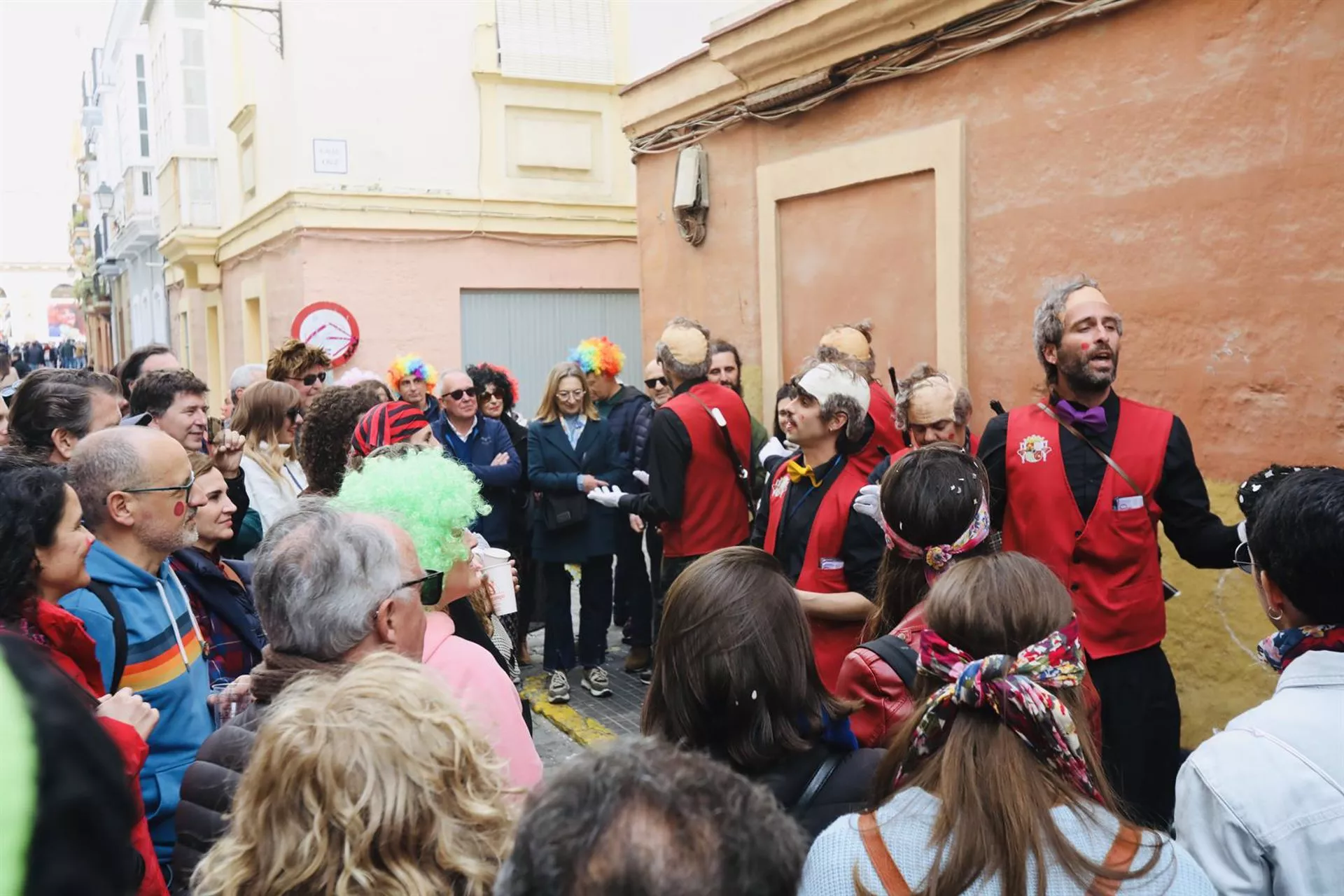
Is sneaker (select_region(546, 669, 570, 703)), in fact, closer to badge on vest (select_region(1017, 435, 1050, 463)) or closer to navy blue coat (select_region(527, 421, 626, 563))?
navy blue coat (select_region(527, 421, 626, 563))

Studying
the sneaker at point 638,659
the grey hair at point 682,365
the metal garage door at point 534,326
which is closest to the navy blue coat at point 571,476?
the sneaker at point 638,659

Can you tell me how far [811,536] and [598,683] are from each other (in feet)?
10.4

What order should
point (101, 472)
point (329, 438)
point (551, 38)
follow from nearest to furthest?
point (101, 472)
point (329, 438)
point (551, 38)

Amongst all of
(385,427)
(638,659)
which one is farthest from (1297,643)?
(638,659)

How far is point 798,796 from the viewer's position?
199 cm

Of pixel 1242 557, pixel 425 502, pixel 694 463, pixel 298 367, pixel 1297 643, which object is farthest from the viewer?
pixel 298 367

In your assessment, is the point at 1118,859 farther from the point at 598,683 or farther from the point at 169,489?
the point at 598,683

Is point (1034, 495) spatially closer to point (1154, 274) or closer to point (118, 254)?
point (1154, 274)

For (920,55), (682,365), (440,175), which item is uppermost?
(440,175)

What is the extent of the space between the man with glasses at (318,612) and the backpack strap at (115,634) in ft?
2.07

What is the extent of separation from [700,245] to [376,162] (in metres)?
6.99

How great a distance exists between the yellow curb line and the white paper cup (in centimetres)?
237

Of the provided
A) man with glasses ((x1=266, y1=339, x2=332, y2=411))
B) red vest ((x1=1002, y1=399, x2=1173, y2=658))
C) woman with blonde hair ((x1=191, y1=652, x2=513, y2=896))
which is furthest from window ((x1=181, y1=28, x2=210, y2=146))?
woman with blonde hair ((x1=191, y1=652, x2=513, y2=896))

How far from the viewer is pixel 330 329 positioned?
12773mm
